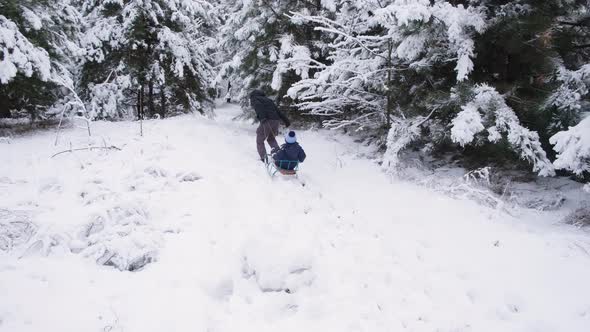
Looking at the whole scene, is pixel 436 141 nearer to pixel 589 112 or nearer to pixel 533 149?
pixel 533 149

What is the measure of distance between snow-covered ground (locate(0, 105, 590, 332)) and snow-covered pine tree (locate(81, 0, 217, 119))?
6079 mm

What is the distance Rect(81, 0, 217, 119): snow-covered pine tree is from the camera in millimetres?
12594

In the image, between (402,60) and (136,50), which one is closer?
(402,60)

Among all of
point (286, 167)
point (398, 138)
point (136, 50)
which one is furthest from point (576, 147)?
point (136, 50)

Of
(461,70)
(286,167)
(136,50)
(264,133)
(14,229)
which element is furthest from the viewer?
(136,50)

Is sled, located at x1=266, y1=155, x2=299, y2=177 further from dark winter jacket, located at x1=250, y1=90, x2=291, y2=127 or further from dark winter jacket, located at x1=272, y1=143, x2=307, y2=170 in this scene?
dark winter jacket, located at x1=250, y1=90, x2=291, y2=127

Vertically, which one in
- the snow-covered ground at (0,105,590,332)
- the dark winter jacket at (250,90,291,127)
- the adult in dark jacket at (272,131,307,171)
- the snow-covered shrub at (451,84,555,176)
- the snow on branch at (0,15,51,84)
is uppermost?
the snow-covered shrub at (451,84,555,176)

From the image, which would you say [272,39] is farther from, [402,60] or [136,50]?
[402,60]

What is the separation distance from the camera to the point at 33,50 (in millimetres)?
8750

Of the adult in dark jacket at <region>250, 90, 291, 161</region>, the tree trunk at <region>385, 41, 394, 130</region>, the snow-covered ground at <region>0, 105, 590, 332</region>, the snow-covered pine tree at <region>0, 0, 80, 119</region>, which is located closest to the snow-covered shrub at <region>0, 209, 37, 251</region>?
the snow-covered ground at <region>0, 105, 590, 332</region>

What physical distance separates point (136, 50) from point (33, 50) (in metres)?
4.52

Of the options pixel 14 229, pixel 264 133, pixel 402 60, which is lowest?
pixel 14 229

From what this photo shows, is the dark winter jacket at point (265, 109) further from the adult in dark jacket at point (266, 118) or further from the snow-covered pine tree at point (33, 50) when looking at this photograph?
the snow-covered pine tree at point (33, 50)

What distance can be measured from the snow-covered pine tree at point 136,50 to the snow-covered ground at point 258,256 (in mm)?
6079
